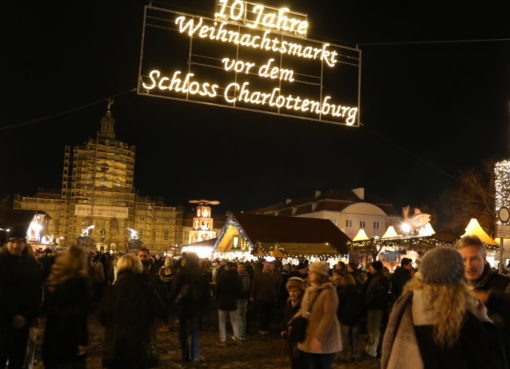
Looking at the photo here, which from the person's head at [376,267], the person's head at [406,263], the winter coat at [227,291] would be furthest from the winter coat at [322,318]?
the person's head at [406,263]

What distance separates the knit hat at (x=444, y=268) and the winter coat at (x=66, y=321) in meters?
3.40

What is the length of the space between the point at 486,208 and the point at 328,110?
98.7ft

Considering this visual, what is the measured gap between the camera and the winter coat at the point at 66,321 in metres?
4.86

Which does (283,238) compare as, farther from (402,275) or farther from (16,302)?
(16,302)

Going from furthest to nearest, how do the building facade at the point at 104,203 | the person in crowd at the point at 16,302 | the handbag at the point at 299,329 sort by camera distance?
the building facade at the point at 104,203 → the person in crowd at the point at 16,302 → the handbag at the point at 299,329

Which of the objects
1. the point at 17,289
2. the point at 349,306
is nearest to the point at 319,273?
the point at 17,289

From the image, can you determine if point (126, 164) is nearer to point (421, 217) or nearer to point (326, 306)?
point (421, 217)

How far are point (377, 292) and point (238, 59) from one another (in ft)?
14.9

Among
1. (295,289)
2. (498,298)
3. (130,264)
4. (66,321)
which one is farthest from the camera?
(295,289)

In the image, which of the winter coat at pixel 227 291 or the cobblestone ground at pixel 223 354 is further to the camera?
the winter coat at pixel 227 291

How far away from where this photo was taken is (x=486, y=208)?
36.1 m

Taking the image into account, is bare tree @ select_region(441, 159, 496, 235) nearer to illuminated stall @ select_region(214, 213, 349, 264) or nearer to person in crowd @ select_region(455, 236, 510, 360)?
illuminated stall @ select_region(214, 213, 349, 264)

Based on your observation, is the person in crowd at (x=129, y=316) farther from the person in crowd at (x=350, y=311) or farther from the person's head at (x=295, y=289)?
the person in crowd at (x=350, y=311)

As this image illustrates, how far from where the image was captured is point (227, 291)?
34.6 feet
